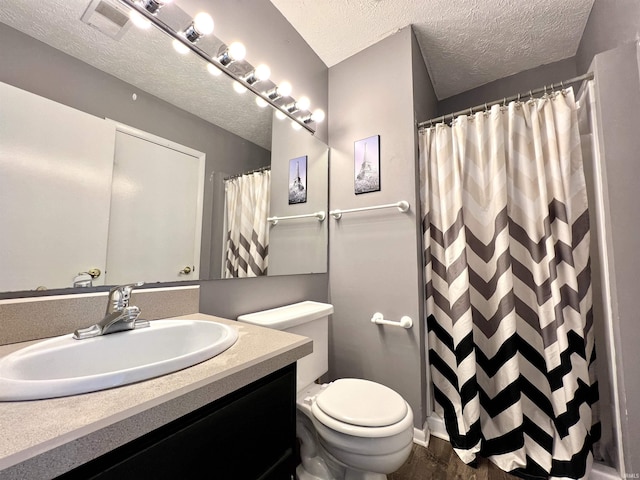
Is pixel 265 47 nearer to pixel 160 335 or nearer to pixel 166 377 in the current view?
pixel 160 335

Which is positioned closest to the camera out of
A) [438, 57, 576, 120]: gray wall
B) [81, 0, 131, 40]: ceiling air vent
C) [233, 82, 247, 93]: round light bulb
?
[81, 0, 131, 40]: ceiling air vent

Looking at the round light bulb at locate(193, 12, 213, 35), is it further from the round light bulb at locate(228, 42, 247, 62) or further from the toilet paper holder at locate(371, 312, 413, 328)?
the toilet paper holder at locate(371, 312, 413, 328)

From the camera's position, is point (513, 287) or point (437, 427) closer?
point (513, 287)

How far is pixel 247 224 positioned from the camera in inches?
51.0

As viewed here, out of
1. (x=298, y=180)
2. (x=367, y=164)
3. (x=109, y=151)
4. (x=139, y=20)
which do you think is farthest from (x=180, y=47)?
(x=367, y=164)

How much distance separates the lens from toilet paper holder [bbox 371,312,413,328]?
1446 millimetres

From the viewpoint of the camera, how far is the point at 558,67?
71.1 inches

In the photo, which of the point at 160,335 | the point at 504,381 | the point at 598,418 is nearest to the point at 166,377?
the point at 160,335

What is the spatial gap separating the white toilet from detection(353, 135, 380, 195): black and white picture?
827 millimetres

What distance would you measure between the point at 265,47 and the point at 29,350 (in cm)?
163

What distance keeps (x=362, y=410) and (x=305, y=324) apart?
45cm

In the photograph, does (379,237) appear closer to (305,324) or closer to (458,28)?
(305,324)

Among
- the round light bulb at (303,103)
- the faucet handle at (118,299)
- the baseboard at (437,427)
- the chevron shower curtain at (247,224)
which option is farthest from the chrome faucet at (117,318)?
the baseboard at (437,427)

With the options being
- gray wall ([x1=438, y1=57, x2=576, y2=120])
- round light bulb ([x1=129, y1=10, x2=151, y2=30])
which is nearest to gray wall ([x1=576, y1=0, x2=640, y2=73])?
gray wall ([x1=438, y1=57, x2=576, y2=120])
